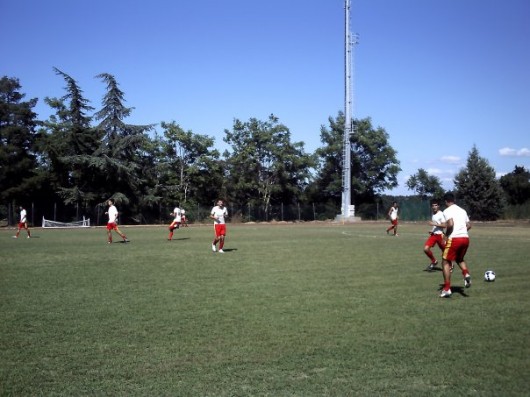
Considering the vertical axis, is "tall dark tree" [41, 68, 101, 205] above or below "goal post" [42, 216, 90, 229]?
above

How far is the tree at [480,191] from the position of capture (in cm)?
6184

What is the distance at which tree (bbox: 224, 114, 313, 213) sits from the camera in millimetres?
64938

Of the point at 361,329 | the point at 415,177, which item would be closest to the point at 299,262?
the point at 361,329

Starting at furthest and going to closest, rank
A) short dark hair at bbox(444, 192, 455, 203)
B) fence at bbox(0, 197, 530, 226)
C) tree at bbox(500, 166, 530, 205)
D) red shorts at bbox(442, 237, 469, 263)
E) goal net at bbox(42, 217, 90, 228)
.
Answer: tree at bbox(500, 166, 530, 205) → fence at bbox(0, 197, 530, 226) → goal net at bbox(42, 217, 90, 228) → short dark hair at bbox(444, 192, 455, 203) → red shorts at bbox(442, 237, 469, 263)

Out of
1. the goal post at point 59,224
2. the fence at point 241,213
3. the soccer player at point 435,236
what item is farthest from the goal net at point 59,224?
the soccer player at point 435,236

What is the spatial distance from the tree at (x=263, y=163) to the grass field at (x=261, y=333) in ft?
168

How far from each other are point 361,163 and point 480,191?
50.8 ft

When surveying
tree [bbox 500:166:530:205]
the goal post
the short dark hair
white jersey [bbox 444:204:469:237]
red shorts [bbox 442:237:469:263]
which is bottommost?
the goal post

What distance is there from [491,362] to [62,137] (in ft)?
179

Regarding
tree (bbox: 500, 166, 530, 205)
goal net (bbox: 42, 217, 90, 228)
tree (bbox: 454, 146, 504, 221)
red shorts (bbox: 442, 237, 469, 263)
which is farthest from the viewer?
tree (bbox: 500, 166, 530, 205)

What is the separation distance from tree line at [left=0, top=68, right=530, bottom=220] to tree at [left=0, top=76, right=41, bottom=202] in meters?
0.10

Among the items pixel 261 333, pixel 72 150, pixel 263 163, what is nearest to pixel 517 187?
pixel 263 163

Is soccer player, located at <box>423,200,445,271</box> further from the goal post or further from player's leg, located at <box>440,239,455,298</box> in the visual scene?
the goal post

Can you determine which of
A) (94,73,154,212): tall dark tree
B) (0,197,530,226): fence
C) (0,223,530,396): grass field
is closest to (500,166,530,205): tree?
(0,197,530,226): fence
